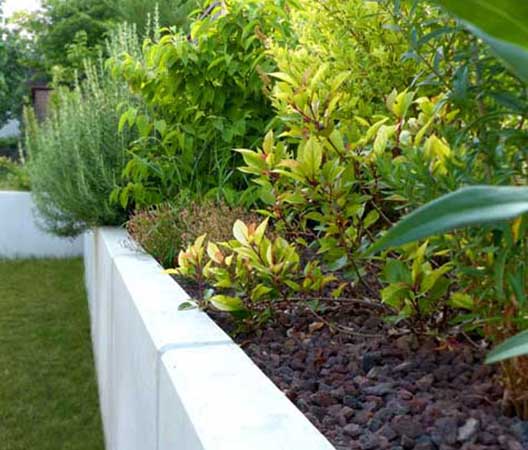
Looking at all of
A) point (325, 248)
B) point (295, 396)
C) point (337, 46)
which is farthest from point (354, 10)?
point (295, 396)

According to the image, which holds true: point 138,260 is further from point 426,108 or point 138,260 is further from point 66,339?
point 66,339

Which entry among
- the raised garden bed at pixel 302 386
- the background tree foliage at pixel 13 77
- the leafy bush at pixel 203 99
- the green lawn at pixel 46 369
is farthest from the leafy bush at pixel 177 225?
the background tree foliage at pixel 13 77

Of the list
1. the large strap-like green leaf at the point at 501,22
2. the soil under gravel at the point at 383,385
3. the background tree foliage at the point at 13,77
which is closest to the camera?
the large strap-like green leaf at the point at 501,22

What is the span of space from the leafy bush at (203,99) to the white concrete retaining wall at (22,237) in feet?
18.2

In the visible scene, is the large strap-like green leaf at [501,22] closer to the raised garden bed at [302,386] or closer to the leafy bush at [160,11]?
the raised garden bed at [302,386]

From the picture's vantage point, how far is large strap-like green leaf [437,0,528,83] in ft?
1.34

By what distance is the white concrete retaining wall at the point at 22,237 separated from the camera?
9.47 m

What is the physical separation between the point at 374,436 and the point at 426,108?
0.91 metres

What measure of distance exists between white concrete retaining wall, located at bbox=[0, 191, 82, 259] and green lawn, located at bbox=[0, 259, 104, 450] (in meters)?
1.85

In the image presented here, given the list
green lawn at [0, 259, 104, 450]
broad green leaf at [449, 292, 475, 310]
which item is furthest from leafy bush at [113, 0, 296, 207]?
broad green leaf at [449, 292, 475, 310]

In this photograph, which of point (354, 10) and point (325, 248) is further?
point (354, 10)

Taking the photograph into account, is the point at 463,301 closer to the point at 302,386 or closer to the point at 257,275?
the point at 302,386

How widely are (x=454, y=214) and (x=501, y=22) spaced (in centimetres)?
12

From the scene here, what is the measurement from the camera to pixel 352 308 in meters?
2.25
